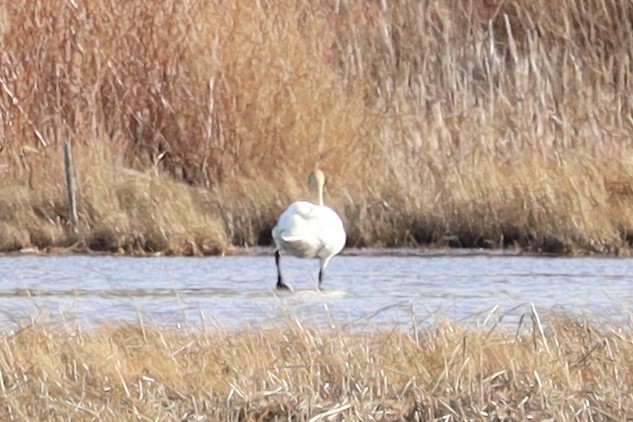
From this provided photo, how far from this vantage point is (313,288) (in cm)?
1014

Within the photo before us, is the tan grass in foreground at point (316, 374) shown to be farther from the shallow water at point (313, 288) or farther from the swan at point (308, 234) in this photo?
the swan at point (308, 234)

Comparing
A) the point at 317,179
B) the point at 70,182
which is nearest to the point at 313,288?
the point at 317,179

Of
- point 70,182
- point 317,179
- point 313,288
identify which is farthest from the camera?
point 70,182

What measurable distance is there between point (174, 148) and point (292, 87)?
1.07 m

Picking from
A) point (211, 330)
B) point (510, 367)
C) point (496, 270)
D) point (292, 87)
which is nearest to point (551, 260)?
point (496, 270)

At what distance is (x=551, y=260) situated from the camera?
11375 mm

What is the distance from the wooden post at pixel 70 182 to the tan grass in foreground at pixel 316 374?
219 inches

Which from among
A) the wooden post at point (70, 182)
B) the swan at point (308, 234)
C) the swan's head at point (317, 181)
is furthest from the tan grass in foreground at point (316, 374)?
the wooden post at point (70, 182)

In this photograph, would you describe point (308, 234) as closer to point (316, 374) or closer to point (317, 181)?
point (317, 181)

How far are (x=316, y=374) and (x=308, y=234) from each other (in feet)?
15.1

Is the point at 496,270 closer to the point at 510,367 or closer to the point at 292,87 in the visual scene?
the point at 292,87

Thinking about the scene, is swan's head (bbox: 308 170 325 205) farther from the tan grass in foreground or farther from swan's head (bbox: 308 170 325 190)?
the tan grass in foreground

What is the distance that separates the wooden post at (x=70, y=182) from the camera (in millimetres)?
12492

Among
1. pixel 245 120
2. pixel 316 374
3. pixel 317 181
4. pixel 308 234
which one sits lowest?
pixel 316 374
